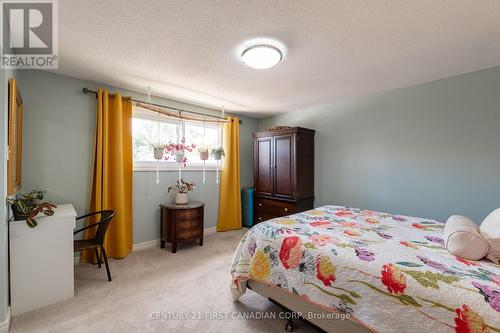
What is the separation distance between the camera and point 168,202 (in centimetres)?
358

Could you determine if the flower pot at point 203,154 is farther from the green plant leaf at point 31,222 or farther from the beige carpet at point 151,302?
the green plant leaf at point 31,222

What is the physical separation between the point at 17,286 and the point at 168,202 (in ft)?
6.18

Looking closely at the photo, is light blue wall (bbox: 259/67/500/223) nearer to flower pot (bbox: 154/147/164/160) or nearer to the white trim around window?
the white trim around window

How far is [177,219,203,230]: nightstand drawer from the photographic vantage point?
10.5ft

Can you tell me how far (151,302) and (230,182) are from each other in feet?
8.32

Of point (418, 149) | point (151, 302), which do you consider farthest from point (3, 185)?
point (418, 149)

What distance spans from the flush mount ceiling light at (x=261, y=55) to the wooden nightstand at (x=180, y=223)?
85.2 inches

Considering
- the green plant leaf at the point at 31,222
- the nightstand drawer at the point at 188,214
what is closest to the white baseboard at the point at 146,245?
the nightstand drawer at the point at 188,214

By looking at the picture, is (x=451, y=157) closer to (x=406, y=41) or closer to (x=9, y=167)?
(x=406, y=41)

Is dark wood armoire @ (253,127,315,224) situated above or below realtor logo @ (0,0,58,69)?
below

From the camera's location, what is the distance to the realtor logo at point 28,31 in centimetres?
155

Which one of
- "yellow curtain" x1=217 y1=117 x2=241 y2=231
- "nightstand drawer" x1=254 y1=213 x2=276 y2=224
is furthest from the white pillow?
"yellow curtain" x1=217 y1=117 x2=241 y2=231

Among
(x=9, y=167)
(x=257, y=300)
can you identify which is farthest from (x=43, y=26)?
(x=257, y=300)

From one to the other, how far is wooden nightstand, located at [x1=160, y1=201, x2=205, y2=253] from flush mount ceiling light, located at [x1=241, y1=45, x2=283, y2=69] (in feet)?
7.10
